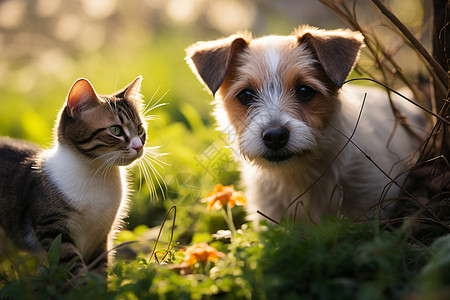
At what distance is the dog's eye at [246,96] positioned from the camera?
3.19 m

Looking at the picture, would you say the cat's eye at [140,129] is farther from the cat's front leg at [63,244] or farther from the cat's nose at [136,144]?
the cat's front leg at [63,244]

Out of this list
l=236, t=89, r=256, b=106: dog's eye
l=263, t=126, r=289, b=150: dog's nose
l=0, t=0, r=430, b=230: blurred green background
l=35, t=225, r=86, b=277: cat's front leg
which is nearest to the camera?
l=35, t=225, r=86, b=277: cat's front leg

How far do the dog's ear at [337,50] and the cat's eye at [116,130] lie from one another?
4.19 feet

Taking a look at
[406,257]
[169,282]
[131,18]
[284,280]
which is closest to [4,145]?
[169,282]

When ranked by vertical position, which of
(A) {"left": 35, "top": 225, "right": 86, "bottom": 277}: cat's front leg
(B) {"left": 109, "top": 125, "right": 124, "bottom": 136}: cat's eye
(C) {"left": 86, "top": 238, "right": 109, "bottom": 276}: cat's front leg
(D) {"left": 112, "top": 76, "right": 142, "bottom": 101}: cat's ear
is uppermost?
(D) {"left": 112, "top": 76, "right": 142, "bottom": 101}: cat's ear

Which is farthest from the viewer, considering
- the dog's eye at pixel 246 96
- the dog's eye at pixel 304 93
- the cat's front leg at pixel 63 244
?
the dog's eye at pixel 246 96

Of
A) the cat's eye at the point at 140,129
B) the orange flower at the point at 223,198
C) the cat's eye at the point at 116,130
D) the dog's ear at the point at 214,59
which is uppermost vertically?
the dog's ear at the point at 214,59

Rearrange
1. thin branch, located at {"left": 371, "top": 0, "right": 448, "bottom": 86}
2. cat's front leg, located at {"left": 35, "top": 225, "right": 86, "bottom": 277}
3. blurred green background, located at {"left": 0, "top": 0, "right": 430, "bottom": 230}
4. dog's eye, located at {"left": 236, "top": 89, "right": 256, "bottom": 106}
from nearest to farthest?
1. cat's front leg, located at {"left": 35, "top": 225, "right": 86, "bottom": 277}
2. thin branch, located at {"left": 371, "top": 0, "right": 448, "bottom": 86}
3. dog's eye, located at {"left": 236, "top": 89, "right": 256, "bottom": 106}
4. blurred green background, located at {"left": 0, "top": 0, "right": 430, "bottom": 230}

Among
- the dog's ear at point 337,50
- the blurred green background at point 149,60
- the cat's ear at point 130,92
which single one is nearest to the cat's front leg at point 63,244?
the cat's ear at point 130,92

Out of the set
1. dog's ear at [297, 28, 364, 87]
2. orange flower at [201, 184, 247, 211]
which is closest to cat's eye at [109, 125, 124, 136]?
orange flower at [201, 184, 247, 211]

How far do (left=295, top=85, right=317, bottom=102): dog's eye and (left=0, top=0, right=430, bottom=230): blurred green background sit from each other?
0.92 m

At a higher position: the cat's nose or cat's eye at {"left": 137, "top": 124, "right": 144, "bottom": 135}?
cat's eye at {"left": 137, "top": 124, "right": 144, "bottom": 135}

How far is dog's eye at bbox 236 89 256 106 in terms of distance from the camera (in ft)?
10.5

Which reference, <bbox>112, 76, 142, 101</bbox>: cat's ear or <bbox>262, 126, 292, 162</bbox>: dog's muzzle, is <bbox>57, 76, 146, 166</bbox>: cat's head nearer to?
<bbox>112, 76, 142, 101</bbox>: cat's ear
